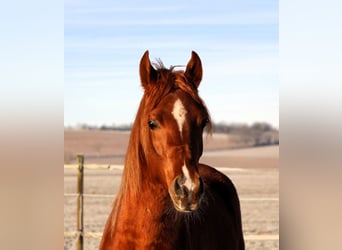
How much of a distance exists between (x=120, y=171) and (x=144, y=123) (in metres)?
9.98

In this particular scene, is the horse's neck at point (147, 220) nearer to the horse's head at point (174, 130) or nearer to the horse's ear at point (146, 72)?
the horse's head at point (174, 130)

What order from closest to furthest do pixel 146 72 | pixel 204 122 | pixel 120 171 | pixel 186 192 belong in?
pixel 186 192, pixel 204 122, pixel 146 72, pixel 120 171

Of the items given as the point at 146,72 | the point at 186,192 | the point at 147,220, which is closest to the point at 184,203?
the point at 186,192

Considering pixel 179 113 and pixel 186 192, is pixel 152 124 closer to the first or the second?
pixel 179 113

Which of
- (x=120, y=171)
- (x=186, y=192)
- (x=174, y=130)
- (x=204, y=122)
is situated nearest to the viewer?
(x=186, y=192)

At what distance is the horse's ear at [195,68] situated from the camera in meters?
2.56

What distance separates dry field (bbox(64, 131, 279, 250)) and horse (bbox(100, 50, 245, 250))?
683 centimetres

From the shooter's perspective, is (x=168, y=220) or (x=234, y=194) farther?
(x=234, y=194)

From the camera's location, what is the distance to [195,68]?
2.57m

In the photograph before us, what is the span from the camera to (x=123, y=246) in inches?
93.5

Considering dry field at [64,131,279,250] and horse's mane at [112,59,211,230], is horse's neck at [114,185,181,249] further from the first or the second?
dry field at [64,131,279,250]

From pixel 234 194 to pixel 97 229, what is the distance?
5.10 meters
